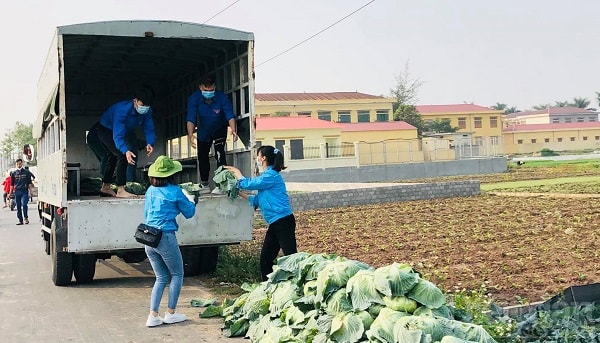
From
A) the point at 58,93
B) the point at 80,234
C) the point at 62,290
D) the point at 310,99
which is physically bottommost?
the point at 62,290

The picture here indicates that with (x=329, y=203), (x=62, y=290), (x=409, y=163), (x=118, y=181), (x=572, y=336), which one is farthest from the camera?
(x=409, y=163)

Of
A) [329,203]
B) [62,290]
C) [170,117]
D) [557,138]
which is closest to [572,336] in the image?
[62,290]

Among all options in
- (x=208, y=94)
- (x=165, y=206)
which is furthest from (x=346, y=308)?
(x=208, y=94)

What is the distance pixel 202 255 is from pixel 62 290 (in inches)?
80.9

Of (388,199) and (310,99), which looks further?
(310,99)

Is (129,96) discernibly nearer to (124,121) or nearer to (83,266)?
(124,121)

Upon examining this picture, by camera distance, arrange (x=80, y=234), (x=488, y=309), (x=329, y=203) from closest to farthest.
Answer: (x=488, y=309) < (x=80, y=234) < (x=329, y=203)

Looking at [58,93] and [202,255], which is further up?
[58,93]

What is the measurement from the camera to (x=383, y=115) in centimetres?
6894

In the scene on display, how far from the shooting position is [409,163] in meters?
44.4

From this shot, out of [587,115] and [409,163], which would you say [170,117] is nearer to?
[409,163]

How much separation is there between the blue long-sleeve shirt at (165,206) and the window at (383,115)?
61.6 m

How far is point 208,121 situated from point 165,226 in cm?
336

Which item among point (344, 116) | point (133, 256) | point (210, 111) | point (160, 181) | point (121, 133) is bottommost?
point (133, 256)
